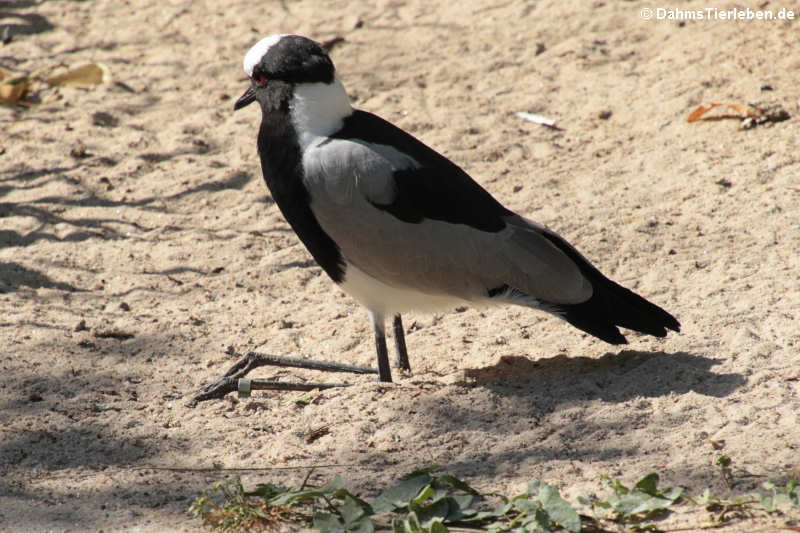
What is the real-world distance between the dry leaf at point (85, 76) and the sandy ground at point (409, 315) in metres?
0.09

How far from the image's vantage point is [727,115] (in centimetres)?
632

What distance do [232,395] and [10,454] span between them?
0.95 meters

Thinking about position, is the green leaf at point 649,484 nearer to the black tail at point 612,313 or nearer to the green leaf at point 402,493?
the green leaf at point 402,493

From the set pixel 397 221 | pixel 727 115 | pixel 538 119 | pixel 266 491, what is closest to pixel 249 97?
pixel 397 221

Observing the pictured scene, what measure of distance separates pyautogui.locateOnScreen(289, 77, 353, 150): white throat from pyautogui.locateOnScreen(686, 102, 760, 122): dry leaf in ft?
9.73

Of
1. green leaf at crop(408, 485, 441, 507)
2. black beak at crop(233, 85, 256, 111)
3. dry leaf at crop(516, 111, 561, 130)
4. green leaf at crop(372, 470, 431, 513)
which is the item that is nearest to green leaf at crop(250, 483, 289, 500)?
green leaf at crop(372, 470, 431, 513)

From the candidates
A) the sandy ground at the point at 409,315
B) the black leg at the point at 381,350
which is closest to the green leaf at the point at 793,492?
the sandy ground at the point at 409,315

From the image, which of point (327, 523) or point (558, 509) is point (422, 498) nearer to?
point (327, 523)

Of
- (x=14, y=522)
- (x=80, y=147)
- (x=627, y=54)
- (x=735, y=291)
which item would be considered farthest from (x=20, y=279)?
(x=627, y=54)

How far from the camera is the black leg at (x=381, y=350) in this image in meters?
4.46

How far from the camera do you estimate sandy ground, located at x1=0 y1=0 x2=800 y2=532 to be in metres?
3.71

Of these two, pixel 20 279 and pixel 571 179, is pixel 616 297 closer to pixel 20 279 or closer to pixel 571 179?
pixel 571 179

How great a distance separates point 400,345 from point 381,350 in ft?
0.90

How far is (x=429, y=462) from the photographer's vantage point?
3.65 metres
